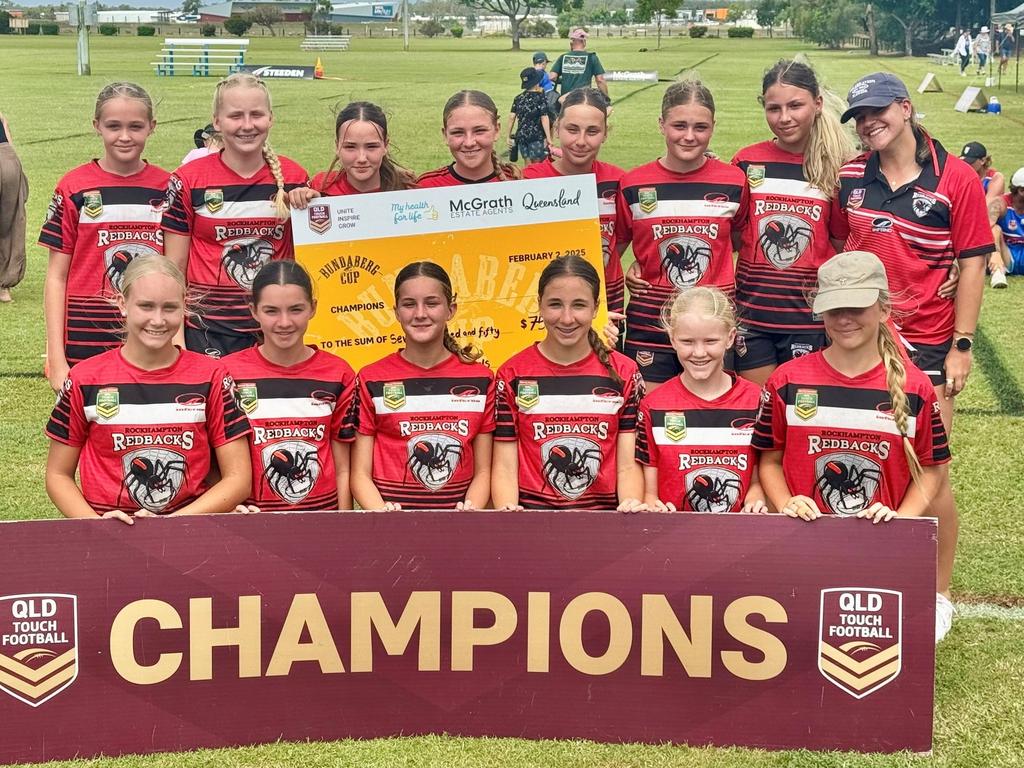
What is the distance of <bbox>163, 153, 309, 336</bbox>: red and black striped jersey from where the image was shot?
541 cm

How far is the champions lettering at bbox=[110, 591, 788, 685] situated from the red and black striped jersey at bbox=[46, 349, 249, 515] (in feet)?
1.80

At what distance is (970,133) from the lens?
28250 millimetres

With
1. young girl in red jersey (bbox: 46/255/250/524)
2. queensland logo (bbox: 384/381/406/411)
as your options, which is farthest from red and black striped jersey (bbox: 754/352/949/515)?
young girl in red jersey (bbox: 46/255/250/524)

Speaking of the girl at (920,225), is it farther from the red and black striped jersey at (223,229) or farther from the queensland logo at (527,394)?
the red and black striped jersey at (223,229)

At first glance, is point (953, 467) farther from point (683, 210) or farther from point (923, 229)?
point (683, 210)

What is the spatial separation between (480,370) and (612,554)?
1.00m

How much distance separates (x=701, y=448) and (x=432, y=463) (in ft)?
3.22

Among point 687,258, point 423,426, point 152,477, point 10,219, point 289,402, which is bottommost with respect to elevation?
point 152,477

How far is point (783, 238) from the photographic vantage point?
18.7 ft

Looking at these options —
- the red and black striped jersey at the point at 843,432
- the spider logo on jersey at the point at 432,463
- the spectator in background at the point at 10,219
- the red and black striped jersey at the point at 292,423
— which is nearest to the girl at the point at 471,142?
the red and black striped jersey at the point at 292,423

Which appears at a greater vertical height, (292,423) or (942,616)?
(292,423)

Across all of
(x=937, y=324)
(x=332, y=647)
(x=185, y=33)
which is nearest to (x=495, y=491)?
(x=332, y=647)

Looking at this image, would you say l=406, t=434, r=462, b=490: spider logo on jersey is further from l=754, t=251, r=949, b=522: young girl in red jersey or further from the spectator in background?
the spectator in background

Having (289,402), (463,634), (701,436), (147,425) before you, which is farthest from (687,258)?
(147,425)
